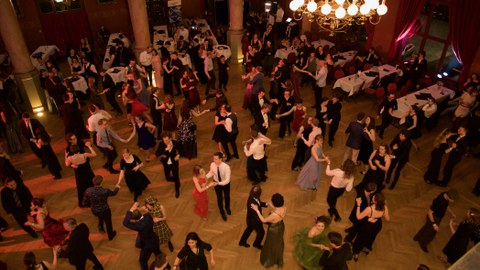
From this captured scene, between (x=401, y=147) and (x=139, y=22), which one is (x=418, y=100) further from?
(x=139, y=22)

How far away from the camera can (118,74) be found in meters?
9.45

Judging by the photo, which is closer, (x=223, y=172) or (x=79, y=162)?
(x=223, y=172)

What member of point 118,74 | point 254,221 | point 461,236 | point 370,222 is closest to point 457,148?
point 461,236

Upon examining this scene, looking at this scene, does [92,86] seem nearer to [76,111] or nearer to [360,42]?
[76,111]

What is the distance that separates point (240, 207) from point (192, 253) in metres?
2.21

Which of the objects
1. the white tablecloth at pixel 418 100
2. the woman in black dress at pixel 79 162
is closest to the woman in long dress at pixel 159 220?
the woman in black dress at pixel 79 162

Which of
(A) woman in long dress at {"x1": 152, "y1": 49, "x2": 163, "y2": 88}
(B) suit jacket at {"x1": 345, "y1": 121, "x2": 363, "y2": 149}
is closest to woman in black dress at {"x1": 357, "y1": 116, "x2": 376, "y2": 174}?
(B) suit jacket at {"x1": 345, "y1": 121, "x2": 363, "y2": 149}

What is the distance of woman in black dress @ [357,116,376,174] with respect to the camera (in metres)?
6.41

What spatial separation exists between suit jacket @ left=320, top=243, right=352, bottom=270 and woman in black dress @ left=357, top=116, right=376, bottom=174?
2655mm

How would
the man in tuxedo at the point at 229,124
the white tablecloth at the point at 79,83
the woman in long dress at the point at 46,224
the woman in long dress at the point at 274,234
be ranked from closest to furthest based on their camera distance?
the woman in long dress at the point at 274,234, the woman in long dress at the point at 46,224, the man in tuxedo at the point at 229,124, the white tablecloth at the point at 79,83

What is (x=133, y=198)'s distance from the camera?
6531 mm

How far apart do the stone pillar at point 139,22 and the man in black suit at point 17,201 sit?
5944 millimetres

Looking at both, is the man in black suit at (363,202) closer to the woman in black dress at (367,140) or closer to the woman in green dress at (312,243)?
the woman in green dress at (312,243)

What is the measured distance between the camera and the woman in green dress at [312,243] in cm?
457
